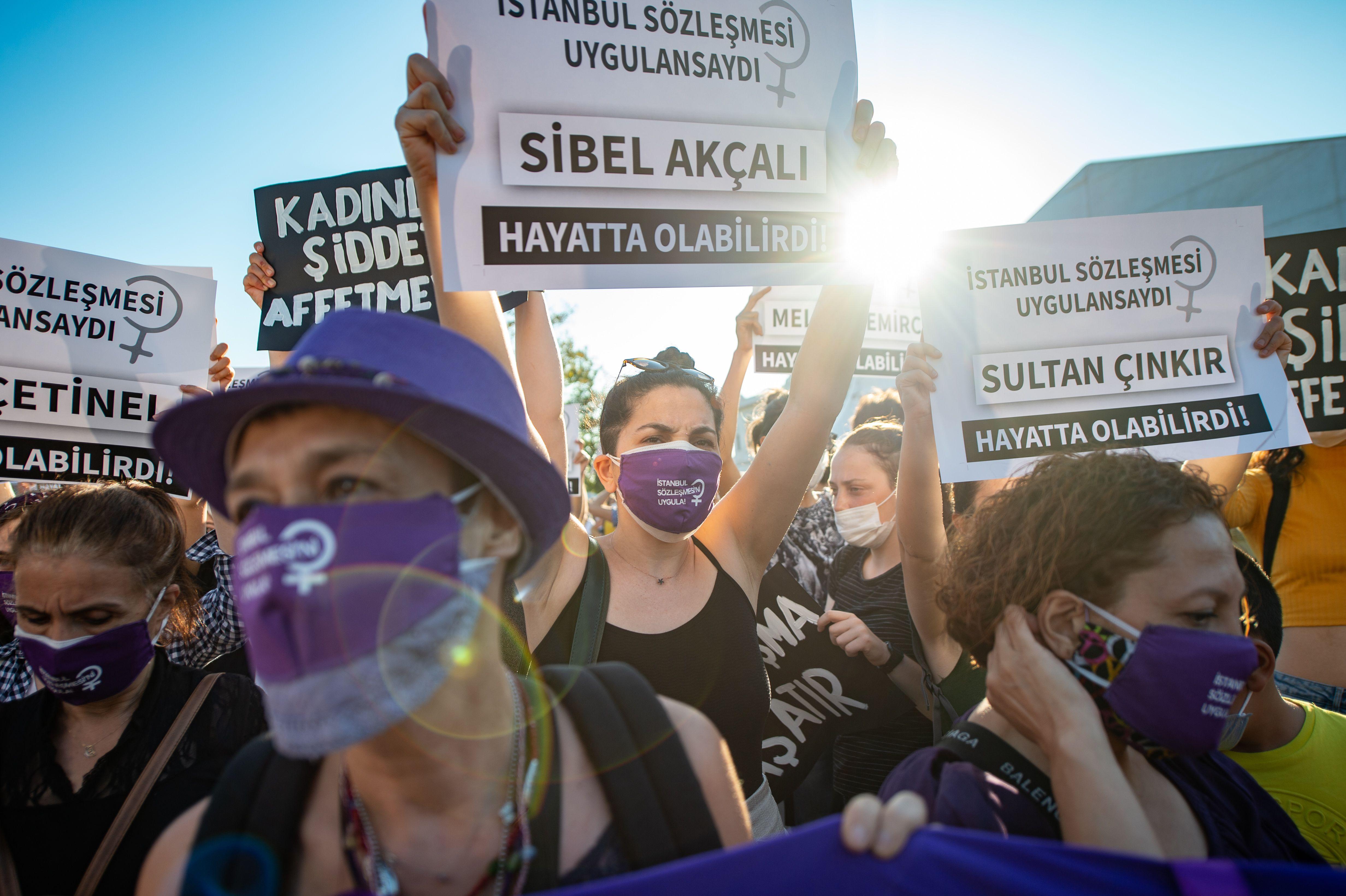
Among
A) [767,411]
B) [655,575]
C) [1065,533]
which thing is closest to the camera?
[1065,533]

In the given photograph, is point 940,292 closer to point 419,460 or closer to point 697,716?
point 697,716

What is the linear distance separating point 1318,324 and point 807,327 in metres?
3.21

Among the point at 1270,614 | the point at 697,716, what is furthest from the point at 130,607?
the point at 1270,614

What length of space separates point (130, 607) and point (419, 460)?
187 centimetres

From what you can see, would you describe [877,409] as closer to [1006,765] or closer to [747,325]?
[747,325]

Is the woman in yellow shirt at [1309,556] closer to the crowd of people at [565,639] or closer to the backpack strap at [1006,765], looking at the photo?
the crowd of people at [565,639]

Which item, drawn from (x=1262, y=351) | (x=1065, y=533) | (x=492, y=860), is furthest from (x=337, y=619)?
(x=1262, y=351)

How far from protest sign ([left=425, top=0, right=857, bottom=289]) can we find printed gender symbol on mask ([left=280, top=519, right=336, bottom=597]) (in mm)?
1209

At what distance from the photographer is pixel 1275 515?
361 cm

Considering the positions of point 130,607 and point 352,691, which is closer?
point 352,691

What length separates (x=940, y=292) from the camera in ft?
10.5

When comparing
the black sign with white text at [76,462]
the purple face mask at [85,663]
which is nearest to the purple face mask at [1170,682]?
the purple face mask at [85,663]

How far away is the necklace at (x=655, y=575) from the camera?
2.73 meters

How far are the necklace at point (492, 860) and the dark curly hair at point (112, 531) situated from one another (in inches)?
65.9
